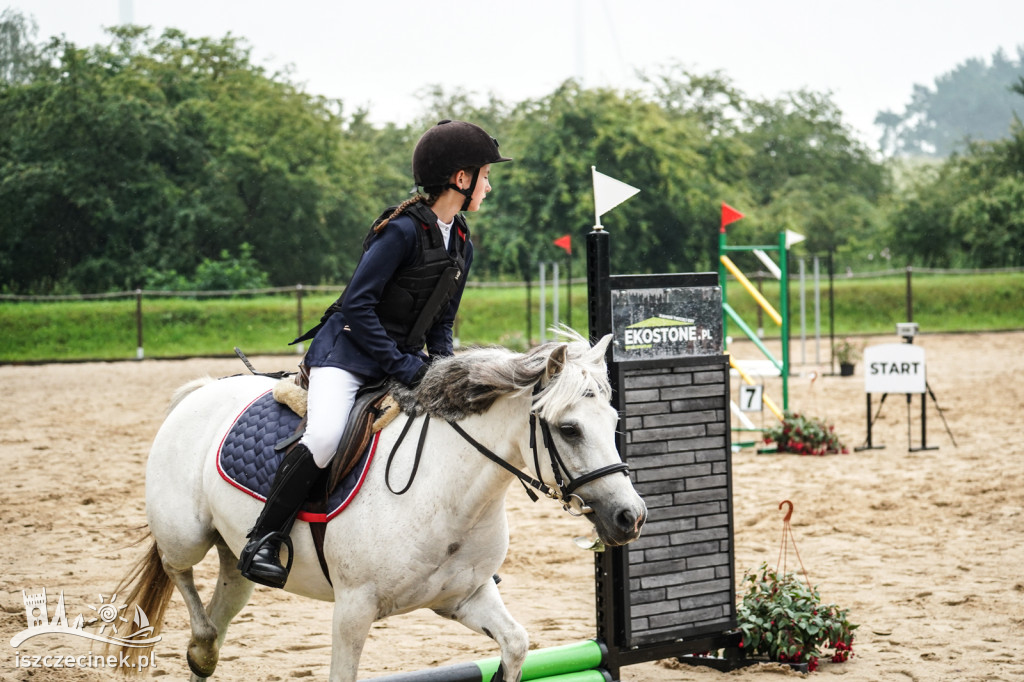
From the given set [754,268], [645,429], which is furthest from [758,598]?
[754,268]

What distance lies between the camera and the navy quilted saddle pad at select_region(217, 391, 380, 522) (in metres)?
2.93

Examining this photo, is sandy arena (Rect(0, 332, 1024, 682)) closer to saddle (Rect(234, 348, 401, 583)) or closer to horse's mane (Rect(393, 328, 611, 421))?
saddle (Rect(234, 348, 401, 583))

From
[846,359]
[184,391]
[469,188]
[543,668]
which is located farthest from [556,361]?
[846,359]

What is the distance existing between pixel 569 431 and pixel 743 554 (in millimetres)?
3716

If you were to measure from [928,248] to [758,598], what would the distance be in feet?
95.5

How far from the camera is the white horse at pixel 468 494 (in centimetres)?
261

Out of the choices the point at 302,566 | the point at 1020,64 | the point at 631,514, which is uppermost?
the point at 1020,64

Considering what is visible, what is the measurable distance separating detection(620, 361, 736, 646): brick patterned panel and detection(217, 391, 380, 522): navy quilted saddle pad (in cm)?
132

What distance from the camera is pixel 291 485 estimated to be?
2.90 m

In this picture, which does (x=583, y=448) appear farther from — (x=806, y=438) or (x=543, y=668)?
(x=806, y=438)

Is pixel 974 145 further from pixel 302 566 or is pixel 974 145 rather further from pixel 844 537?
pixel 302 566

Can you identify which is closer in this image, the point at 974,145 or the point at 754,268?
the point at 754,268

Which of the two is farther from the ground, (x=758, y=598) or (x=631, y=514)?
(x=631, y=514)

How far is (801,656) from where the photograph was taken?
4.11m
